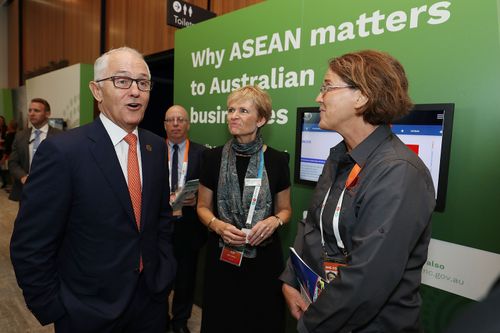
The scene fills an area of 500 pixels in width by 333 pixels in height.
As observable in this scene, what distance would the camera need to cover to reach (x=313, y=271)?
4.09ft

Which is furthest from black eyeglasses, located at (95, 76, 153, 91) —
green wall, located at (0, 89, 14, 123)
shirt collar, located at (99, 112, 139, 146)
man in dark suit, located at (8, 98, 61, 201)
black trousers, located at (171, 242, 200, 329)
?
green wall, located at (0, 89, 14, 123)

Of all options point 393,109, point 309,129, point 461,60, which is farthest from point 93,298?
point 461,60

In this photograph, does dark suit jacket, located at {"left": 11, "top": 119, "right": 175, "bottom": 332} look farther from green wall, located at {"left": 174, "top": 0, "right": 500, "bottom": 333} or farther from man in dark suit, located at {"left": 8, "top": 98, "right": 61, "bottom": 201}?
man in dark suit, located at {"left": 8, "top": 98, "right": 61, "bottom": 201}

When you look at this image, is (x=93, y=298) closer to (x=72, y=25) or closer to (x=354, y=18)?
(x=354, y=18)

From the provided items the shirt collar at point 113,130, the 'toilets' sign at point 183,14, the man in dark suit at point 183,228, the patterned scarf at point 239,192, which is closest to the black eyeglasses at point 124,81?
the shirt collar at point 113,130

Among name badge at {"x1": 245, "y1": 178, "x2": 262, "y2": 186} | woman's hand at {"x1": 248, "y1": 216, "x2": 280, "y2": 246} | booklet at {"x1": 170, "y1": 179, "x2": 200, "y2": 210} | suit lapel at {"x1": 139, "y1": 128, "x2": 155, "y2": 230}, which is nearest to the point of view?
suit lapel at {"x1": 139, "y1": 128, "x2": 155, "y2": 230}

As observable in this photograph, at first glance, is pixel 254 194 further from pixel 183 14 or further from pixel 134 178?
pixel 183 14

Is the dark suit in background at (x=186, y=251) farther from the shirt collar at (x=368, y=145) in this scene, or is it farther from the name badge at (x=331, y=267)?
the shirt collar at (x=368, y=145)

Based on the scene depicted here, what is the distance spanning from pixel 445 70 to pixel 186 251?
7.02 feet

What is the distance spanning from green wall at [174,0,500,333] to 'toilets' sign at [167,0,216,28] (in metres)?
1.05

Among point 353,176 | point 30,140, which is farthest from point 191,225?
point 30,140

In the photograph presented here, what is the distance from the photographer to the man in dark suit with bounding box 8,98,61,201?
371 centimetres

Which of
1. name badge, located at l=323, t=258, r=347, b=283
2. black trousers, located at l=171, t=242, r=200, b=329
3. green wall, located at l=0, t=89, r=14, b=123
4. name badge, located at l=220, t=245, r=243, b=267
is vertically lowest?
black trousers, located at l=171, t=242, r=200, b=329

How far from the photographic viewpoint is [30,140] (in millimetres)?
3752
